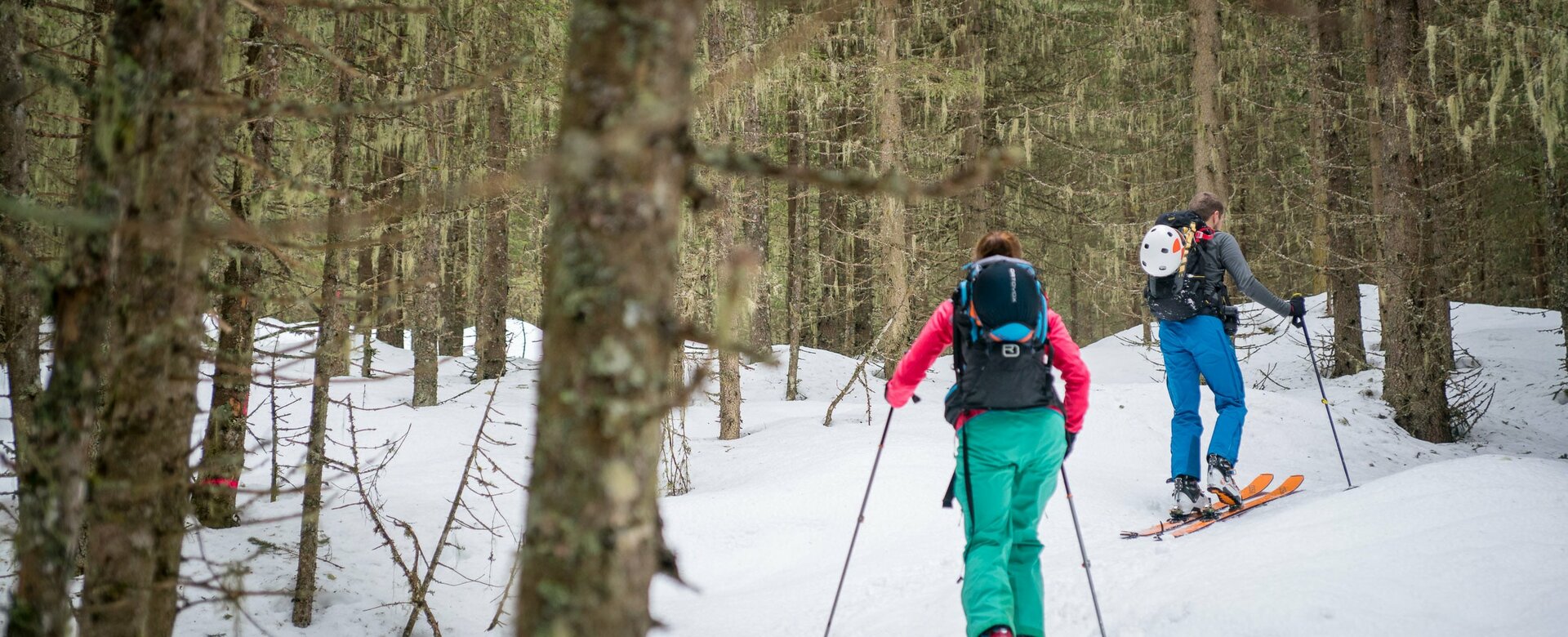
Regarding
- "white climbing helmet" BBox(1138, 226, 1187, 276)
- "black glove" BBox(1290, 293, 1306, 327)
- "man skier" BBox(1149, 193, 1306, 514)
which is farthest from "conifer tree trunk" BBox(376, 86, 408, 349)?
"black glove" BBox(1290, 293, 1306, 327)

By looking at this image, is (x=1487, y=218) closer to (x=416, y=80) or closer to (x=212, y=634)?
(x=416, y=80)

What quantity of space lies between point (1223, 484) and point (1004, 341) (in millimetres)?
3409

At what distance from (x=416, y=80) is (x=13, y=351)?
434cm

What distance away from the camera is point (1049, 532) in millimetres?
6062

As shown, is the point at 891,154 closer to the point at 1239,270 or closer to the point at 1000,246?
the point at 1239,270

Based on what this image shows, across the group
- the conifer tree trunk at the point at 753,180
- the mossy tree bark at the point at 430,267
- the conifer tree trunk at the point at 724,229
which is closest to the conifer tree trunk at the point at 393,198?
the mossy tree bark at the point at 430,267

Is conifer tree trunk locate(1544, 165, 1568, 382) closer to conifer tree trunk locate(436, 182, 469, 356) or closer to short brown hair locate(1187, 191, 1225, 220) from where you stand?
short brown hair locate(1187, 191, 1225, 220)

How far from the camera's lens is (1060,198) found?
20.7 m

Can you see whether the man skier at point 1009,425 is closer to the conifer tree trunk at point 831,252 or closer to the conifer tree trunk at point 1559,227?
the conifer tree trunk at point 1559,227

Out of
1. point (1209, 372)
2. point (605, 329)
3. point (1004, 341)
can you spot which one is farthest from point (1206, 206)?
point (605, 329)

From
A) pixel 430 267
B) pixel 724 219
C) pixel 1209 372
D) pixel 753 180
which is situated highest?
pixel 753 180

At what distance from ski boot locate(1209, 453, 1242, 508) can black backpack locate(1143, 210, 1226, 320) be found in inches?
43.0

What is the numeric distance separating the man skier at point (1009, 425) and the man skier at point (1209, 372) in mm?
2699

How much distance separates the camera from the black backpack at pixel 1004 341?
373 centimetres
